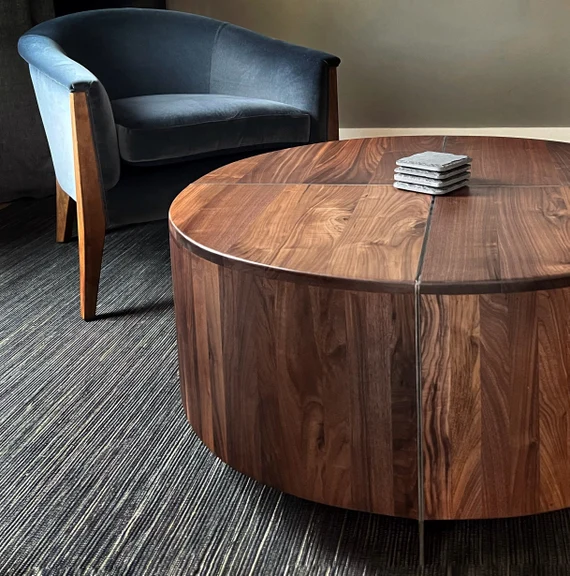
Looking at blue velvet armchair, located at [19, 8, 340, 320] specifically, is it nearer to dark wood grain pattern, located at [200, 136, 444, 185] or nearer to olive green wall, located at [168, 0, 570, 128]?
dark wood grain pattern, located at [200, 136, 444, 185]

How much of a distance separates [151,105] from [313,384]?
5.36ft

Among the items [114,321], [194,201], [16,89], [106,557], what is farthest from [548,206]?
[16,89]

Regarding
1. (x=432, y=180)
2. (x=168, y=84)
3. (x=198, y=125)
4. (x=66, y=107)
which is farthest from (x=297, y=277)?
(x=168, y=84)

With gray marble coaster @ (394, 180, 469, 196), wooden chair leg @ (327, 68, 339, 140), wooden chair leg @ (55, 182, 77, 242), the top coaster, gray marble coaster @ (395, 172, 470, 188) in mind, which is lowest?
wooden chair leg @ (55, 182, 77, 242)

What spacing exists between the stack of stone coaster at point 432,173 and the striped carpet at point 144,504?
0.65 metres

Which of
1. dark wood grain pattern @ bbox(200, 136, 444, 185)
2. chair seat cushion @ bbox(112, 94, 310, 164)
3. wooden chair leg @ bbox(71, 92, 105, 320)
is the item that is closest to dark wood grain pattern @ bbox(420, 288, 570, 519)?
dark wood grain pattern @ bbox(200, 136, 444, 185)

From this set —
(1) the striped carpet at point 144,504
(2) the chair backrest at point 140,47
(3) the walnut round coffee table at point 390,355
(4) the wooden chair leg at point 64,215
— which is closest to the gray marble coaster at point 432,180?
(3) the walnut round coffee table at point 390,355

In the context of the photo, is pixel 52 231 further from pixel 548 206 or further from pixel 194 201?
pixel 548 206

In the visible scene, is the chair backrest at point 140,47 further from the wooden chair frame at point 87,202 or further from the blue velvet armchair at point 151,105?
the wooden chair frame at point 87,202

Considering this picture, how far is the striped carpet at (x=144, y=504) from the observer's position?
1315mm

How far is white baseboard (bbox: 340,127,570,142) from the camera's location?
160 inches

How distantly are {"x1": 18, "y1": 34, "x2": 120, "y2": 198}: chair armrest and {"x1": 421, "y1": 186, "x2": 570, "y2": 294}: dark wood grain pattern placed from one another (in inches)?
42.5

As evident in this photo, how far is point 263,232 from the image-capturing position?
1.46 metres

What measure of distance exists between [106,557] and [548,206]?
3.24 ft
